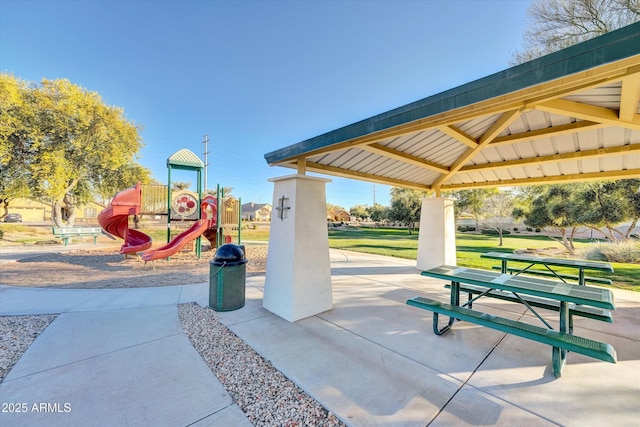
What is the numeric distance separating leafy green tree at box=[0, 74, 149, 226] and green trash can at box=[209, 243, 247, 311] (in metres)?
16.9

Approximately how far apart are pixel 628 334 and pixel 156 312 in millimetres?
7497

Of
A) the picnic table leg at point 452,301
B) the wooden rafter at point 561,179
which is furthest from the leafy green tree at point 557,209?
the picnic table leg at point 452,301

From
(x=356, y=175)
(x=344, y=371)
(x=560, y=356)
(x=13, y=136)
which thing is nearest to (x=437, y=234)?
(x=356, y=175)

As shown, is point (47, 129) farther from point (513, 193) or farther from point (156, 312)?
point (513, 193)

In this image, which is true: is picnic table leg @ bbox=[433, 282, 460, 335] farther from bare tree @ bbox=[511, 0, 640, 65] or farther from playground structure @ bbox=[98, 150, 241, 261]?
bare tree @ bbox=[511, 0, 640, 65]

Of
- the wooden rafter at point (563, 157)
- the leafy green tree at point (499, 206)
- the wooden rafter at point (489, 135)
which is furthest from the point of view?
the leafy green tree at point (499, 206)

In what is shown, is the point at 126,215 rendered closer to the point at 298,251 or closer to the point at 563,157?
the point at 298,251

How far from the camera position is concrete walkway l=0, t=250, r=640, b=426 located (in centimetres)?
209

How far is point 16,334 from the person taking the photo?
3.49 meters

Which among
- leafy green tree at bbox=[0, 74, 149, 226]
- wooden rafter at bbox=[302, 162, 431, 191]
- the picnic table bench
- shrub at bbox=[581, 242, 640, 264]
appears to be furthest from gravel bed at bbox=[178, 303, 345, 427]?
leafy green tree at bbox=[0, 74, 149, 226]

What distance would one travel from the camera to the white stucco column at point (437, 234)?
7.49 metres

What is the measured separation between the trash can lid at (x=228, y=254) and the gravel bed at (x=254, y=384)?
1.13 m

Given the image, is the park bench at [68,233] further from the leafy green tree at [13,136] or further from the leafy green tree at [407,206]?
the leafy green tree at [407,206]

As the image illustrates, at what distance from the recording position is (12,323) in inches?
152
